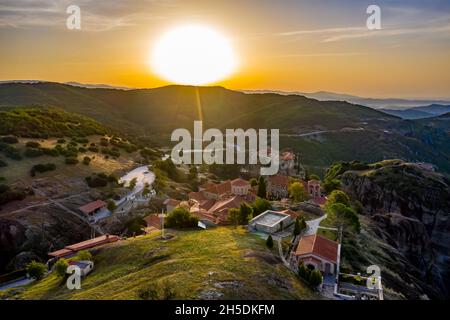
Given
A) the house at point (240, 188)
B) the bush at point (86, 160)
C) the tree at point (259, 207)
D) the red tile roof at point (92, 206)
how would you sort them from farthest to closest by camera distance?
1. the bush at point (86, 160)
2. the house at point (240, 188)
3. the red tile roof at point (92, 206)
4. the tree at point (259, 207)

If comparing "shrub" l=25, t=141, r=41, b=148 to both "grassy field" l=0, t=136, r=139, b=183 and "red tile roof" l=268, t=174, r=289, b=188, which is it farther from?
"red tile roof" l=268, t=174, r=289, b=188

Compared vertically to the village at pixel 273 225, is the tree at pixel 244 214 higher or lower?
higher

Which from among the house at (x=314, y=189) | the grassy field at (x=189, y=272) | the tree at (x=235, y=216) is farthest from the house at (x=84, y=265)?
the house at (x=314, y=189)

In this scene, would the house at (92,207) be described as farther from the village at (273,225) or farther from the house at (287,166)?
the house at (287,166)

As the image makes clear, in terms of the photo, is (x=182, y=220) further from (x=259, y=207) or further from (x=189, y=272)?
(x=189, y=272)

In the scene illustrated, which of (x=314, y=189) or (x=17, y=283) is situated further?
(x=314, y=189)

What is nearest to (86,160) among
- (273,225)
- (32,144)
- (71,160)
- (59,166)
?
(71,160)

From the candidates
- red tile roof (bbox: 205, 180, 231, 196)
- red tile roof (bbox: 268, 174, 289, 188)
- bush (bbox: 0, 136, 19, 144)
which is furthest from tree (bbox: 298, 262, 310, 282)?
bush (bbox: 0, 136, 19, 144)
